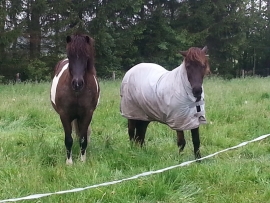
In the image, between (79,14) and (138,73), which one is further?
(79,14)

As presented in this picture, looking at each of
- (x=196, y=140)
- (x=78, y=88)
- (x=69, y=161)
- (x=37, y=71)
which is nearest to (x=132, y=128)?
(x=196, y=140)

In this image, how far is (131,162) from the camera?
487cm

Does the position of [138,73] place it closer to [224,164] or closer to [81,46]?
[81,46]

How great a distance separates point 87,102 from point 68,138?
22.0 inches

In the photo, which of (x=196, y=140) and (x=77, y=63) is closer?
(x=77, y=63)

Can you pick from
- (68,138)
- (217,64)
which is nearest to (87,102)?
(68,138)

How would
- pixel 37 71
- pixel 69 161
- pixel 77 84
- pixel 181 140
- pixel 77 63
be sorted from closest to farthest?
pixel 77 84
pixel 77 63
pixel 69 161
pixel 181 140
pixel 37 71

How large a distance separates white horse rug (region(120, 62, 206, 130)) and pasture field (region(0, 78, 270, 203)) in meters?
0.48

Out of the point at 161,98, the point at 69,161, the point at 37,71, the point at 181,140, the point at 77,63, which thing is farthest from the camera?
the point at 37,71

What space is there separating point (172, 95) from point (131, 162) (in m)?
1.03

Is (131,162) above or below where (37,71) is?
below

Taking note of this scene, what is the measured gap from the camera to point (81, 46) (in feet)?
16.4

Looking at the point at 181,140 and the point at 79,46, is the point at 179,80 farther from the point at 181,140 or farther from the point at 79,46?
the point at 79,46

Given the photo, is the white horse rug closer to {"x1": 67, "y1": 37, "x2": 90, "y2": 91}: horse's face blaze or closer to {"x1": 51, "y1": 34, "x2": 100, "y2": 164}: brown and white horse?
{"x1": 51, "y1": 34, "x2": 100, "y2": 164}: brown and white horse
